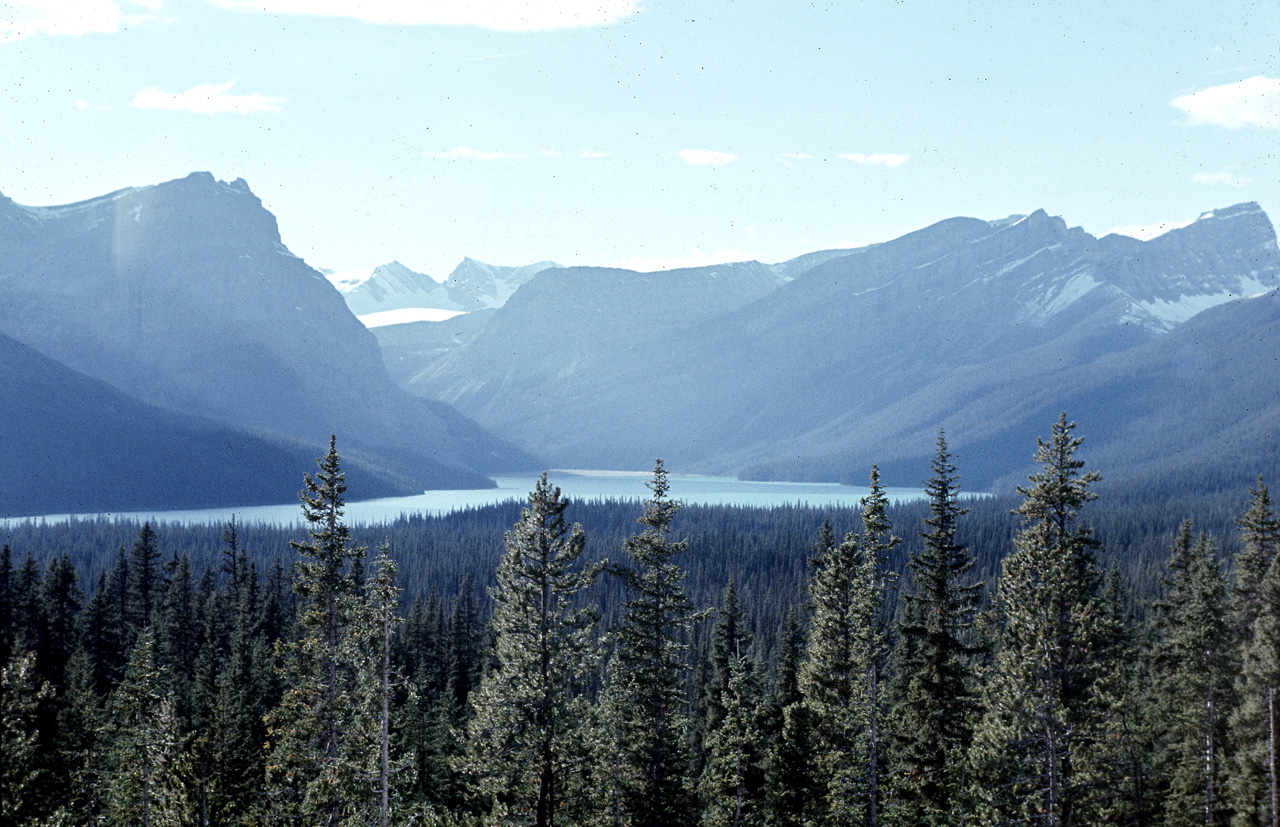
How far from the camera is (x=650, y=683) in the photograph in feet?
142

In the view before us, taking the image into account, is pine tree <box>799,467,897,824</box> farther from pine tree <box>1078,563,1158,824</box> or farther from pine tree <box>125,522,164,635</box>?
pine tree <box>125,522,164,635</box>

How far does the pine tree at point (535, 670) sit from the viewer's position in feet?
121

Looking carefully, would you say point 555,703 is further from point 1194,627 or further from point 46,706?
point 46,706

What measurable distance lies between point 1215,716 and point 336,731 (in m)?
39.9

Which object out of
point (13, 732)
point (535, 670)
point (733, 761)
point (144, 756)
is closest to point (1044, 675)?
point (733, 761)

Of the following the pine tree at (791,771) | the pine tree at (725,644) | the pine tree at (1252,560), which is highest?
the pine tree at (1252,560)

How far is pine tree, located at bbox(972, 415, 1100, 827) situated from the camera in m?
35.2

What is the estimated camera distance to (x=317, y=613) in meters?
37.0

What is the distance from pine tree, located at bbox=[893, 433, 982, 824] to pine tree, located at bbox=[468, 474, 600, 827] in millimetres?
13915

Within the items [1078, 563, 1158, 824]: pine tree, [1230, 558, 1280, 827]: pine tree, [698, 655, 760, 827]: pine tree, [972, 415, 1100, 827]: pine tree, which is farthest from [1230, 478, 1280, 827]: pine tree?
[698, 655, 760, 827]: pine tree

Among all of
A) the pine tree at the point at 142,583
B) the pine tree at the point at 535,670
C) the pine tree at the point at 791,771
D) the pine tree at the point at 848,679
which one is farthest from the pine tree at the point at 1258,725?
the pine tree at the point at 142,583

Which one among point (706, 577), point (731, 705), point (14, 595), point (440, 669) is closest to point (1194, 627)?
point (731, 705)

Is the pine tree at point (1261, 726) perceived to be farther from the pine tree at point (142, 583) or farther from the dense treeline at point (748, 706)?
the pine tree at point (142, 583)

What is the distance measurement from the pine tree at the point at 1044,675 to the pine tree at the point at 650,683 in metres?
12.8
